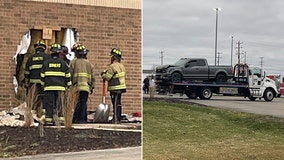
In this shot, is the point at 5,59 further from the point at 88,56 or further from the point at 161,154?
the point at 161,154

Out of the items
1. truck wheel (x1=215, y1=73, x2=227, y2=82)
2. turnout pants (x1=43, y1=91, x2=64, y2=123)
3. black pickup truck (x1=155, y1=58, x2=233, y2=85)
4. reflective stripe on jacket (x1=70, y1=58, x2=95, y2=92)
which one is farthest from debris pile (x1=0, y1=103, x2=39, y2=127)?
truck wheel (x1=215, y1=73, x2=227, y2=82)

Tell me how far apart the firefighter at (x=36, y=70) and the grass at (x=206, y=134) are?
15.7ft

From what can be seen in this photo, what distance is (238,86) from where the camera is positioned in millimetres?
26484

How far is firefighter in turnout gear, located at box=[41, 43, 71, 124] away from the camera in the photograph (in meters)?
4.85

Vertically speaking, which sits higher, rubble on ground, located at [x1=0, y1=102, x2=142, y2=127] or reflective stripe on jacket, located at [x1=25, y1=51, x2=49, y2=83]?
reflective stripe on jacket, located at [x1=25, y1=51, x2=49, y2=83]

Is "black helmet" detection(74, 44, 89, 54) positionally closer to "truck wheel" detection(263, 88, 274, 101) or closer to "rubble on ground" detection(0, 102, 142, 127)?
"rubble on ground" detection(0, 102, 142, 127)

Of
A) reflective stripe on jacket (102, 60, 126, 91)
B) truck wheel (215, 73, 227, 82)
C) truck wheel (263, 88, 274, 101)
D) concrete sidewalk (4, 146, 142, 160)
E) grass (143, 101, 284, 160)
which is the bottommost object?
grass (143, 101, 284, 160)

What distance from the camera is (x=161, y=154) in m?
10.1

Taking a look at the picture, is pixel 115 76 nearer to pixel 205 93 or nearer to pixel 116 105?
pixel 116 105

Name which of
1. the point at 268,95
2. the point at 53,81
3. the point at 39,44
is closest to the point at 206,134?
the point at 53,81

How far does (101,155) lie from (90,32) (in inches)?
45.2

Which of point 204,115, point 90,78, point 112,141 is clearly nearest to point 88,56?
point 90,78

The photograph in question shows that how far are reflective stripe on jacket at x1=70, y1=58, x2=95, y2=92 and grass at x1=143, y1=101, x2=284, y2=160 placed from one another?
4.66 metres

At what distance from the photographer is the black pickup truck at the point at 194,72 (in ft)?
81.7
